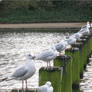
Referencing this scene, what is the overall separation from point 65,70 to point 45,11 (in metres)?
44.3

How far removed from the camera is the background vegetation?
170ft

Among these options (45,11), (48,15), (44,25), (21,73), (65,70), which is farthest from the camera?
(45,11)

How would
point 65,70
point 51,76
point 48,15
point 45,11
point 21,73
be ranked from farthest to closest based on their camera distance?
point 45,11 < point 48,15 < point 65,70 < point 51,76 < point 21,73

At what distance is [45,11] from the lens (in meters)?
55.6

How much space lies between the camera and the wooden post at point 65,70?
11148 millimetres

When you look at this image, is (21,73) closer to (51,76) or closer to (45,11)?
(51,76)

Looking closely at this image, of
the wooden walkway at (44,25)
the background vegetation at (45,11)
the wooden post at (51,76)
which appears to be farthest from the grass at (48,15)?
the wooden post at (51,76)

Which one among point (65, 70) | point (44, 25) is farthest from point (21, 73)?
point (44, 25)

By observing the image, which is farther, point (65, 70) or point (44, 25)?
point (44, 25)

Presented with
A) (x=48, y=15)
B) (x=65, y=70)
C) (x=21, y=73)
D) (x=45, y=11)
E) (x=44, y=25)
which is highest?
(x=45, y=11)

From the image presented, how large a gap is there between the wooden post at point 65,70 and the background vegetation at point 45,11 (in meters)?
38.8

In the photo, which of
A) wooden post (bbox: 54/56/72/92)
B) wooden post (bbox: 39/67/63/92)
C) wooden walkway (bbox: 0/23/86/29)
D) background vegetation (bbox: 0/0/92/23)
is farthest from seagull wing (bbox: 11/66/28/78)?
background vegetation (bbox: 0/0/92/23)

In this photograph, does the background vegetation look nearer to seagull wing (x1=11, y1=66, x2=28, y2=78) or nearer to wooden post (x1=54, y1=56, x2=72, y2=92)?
wooden post (x1=54, y1=56, x2=72, y2=92)

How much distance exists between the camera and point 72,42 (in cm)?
1504
